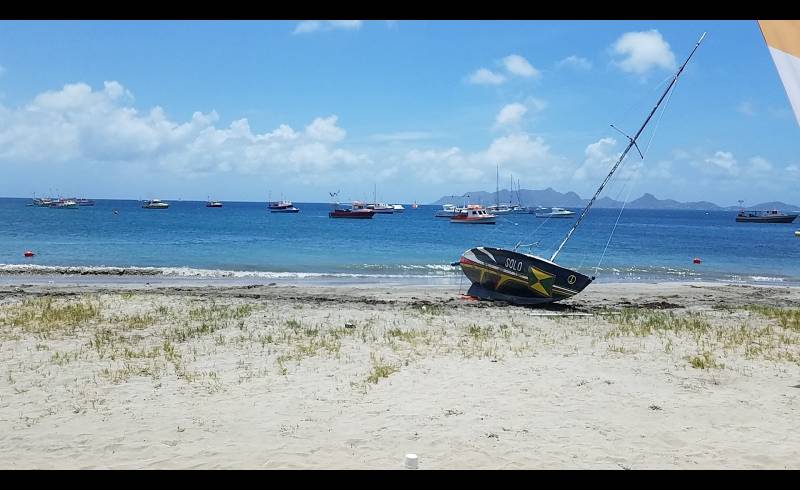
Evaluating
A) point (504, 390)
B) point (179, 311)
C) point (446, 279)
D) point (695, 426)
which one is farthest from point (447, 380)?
point (446, 279)

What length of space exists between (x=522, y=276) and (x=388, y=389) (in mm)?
12395

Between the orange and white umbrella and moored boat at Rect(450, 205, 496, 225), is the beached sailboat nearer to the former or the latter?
the orange and white umbrella

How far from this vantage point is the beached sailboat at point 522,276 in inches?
793

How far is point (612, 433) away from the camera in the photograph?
7391 millimetres

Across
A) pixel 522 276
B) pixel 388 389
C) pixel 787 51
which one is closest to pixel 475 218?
pixel 522 276

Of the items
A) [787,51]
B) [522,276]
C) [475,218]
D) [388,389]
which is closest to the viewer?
[787,51]

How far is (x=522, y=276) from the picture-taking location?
20672mm

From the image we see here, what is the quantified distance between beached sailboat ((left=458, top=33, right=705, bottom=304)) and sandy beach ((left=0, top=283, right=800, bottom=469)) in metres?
3.40

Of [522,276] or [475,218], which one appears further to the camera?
[475,218]

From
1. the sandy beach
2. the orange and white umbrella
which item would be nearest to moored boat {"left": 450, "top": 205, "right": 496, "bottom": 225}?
the sandy beach

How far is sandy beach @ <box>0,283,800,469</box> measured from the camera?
263 inches

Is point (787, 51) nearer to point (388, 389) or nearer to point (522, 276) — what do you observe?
point (388, 389)
